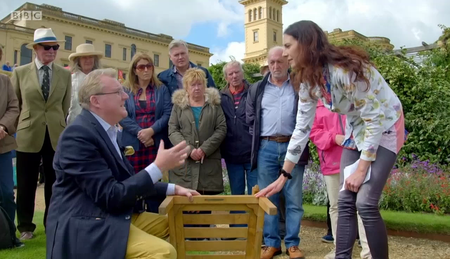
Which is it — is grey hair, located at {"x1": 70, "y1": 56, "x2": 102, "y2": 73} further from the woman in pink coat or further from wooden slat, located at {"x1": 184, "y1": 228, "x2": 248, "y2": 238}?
wooden slat, located at {"x1": 184, "y1": 228, "x2": 248, "y2": 238}

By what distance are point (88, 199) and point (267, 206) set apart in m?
1.12

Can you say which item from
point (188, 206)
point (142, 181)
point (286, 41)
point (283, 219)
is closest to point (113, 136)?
point (142, 181)

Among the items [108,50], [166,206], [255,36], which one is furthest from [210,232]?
[255,36]

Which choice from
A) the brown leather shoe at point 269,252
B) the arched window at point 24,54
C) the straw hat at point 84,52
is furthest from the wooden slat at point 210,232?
the arched window at point 24,54

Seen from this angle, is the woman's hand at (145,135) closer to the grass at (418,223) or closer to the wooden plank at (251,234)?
the wooden plank at (251,234)

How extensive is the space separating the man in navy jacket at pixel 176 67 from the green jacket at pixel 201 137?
0.50 meters

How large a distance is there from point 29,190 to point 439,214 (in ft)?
17.6

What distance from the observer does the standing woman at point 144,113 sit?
509cm

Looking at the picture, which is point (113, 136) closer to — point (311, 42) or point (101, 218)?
point (101, 218)

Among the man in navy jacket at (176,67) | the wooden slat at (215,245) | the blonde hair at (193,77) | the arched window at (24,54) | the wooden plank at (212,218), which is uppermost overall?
the arched window at (24,54)

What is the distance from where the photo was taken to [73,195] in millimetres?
2545

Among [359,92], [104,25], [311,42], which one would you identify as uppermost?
[104,25]

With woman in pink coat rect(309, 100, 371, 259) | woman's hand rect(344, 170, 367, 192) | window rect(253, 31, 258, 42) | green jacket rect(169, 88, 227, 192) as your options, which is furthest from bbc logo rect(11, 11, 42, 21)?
woman's hand rect(344, 170, 367, 192)

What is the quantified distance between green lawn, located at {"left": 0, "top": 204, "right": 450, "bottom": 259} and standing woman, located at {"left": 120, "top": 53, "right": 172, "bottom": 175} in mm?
1356
